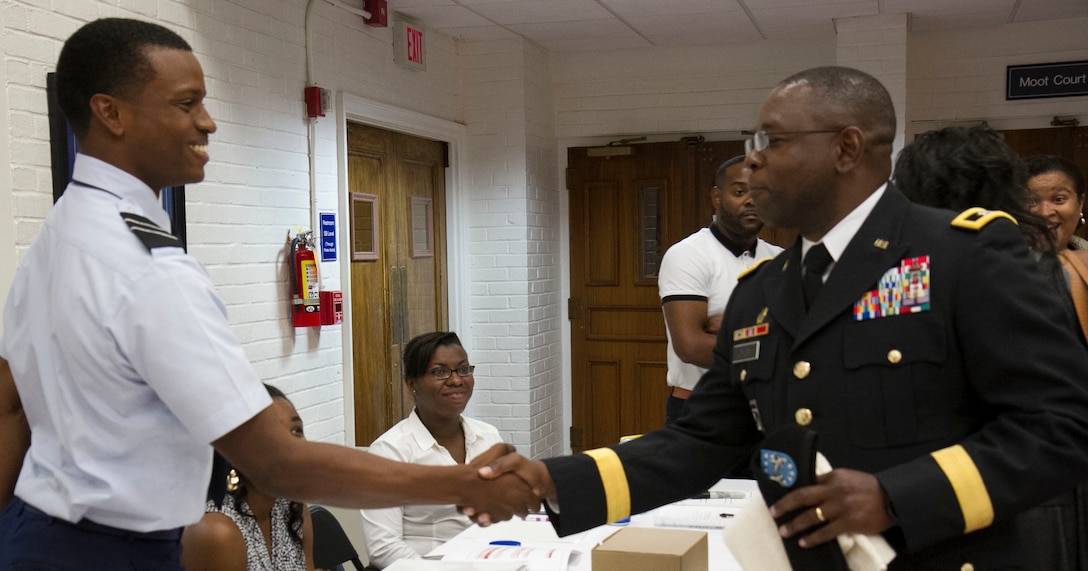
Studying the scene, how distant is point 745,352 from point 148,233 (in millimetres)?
962

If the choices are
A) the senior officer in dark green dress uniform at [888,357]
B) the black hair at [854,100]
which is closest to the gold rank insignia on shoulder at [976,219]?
the senior officer in dark green dress uniform at [888,357]

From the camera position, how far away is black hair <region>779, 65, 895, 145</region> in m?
1.53

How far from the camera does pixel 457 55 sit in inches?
236

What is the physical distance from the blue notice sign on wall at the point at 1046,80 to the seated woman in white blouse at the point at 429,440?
396cm

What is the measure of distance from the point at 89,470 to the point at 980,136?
5.56ft

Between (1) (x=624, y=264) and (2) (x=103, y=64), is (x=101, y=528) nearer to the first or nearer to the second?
(2) (x=103, y=64)

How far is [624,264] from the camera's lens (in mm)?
6480

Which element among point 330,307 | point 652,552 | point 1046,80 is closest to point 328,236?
point 330,307

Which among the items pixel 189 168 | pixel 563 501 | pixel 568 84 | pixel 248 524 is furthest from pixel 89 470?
pixel 568 84

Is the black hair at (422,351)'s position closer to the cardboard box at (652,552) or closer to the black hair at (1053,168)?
the cardboard box at (652,552)

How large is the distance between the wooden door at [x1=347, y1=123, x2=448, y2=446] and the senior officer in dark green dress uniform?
3.39 meters

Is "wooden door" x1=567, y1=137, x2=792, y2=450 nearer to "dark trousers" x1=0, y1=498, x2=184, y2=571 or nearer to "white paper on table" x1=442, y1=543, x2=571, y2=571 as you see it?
"white paper on table" x1=442, y1=543, x2=571, y2=571

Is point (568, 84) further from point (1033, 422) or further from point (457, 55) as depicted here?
point (1033, 422)

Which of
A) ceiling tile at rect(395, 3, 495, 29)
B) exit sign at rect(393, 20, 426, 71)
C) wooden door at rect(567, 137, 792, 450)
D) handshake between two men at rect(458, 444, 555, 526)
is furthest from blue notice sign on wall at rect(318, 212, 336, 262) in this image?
handshake between two men at rect(458, 444, 555, 526)
